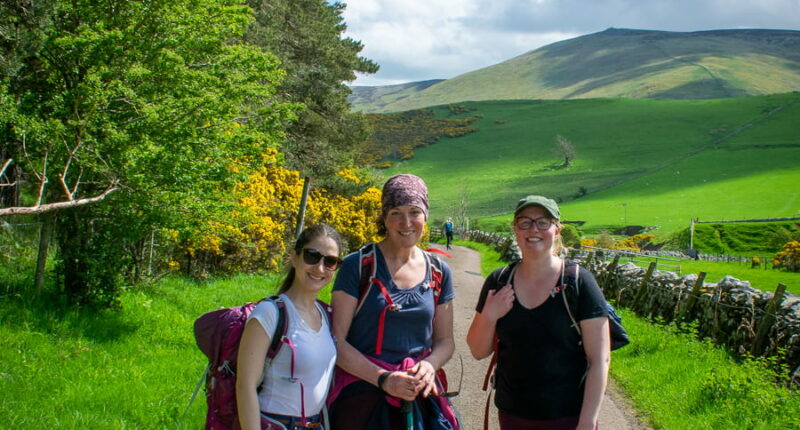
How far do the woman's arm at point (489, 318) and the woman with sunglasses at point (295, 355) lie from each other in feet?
2.66

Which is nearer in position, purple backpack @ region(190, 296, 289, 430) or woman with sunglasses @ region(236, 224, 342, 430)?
woman with sunglasses @ region(236, 224, 342, 430)

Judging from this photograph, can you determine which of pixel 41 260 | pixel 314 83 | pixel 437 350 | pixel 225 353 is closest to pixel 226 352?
pixel 225 353

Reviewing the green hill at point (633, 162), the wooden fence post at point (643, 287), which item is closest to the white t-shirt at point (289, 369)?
the wooden fence post at point (643, 287)

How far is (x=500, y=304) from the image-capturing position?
3.09 meters

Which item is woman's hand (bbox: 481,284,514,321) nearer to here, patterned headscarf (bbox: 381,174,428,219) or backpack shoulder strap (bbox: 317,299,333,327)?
patterned headscarf (bbox: 381,174,428,219)

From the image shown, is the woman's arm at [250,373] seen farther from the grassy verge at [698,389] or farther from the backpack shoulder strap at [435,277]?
the grassy verge at [698,389]

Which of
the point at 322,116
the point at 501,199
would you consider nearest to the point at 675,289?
the point at 322,116

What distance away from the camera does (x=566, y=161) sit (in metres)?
86.1

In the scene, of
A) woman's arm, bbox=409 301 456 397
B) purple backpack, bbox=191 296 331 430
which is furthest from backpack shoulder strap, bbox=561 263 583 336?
purple backpack, bbox=191 296 331 430

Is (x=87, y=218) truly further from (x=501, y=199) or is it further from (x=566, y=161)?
(x=566, y=161)

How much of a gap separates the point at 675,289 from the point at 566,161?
77220 mm

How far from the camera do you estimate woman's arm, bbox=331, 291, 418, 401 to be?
2.78 metres

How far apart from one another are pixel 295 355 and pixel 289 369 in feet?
0.23

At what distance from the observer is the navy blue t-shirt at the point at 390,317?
9.57ft
